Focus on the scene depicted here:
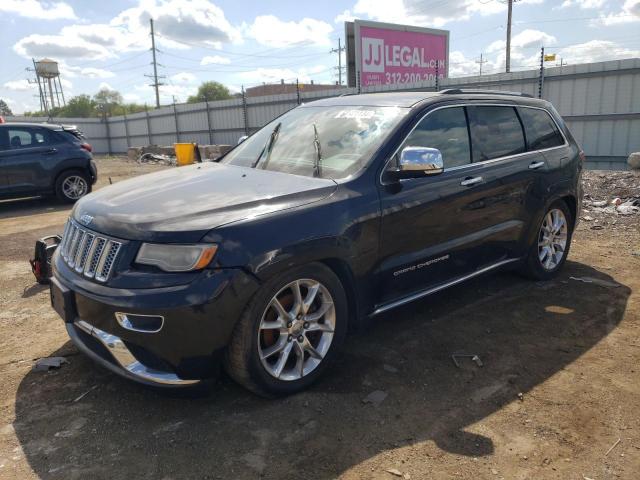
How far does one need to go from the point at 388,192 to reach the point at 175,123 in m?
26.5

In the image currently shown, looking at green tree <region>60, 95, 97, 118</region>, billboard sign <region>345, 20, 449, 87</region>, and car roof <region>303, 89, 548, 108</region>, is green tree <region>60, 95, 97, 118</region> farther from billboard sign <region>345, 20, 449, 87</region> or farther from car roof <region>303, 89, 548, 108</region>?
car roof <region>303, 89, 548, 108</region>

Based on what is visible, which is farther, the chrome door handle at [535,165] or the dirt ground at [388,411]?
the chrome door handle at [535,165]

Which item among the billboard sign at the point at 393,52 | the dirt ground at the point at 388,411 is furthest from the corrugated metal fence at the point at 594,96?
the dirt ground at the point at 388,411

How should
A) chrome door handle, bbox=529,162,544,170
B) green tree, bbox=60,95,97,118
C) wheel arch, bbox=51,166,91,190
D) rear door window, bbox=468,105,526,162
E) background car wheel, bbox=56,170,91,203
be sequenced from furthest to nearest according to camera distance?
green tree, bbox=60,95,97,118 < background car wheel, bbox=56,170,91,203 < wheel arch, bbox=51,166,91,190 < chrome door handle, bbox=529,162,544,170 < rear door window, bbox=468,105,526,162

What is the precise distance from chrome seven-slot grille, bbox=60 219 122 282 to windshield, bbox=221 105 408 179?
1.32 m

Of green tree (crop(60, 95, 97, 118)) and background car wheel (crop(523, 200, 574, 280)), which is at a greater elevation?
green tree (crop(60, 95, 97, 118))

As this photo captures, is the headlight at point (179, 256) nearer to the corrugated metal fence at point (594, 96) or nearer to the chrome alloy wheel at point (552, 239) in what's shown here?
the chrome alloy wheel at point (552, 239)

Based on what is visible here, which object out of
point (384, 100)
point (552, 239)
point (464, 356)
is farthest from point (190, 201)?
point (552, 239)

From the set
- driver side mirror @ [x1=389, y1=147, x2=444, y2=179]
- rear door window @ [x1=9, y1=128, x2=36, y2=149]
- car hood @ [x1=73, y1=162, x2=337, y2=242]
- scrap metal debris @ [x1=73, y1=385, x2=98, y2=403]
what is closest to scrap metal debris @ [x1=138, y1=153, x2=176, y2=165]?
rear door window @ [x1=9, y1=128, x2=36, y2=149]

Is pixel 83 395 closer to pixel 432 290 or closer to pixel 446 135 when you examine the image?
pixel 432 290

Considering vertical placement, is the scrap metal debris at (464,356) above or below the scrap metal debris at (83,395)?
below

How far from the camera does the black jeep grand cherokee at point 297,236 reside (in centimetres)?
263

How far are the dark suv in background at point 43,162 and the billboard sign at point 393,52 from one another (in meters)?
12.1

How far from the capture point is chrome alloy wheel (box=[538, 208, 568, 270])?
496 centimetres
